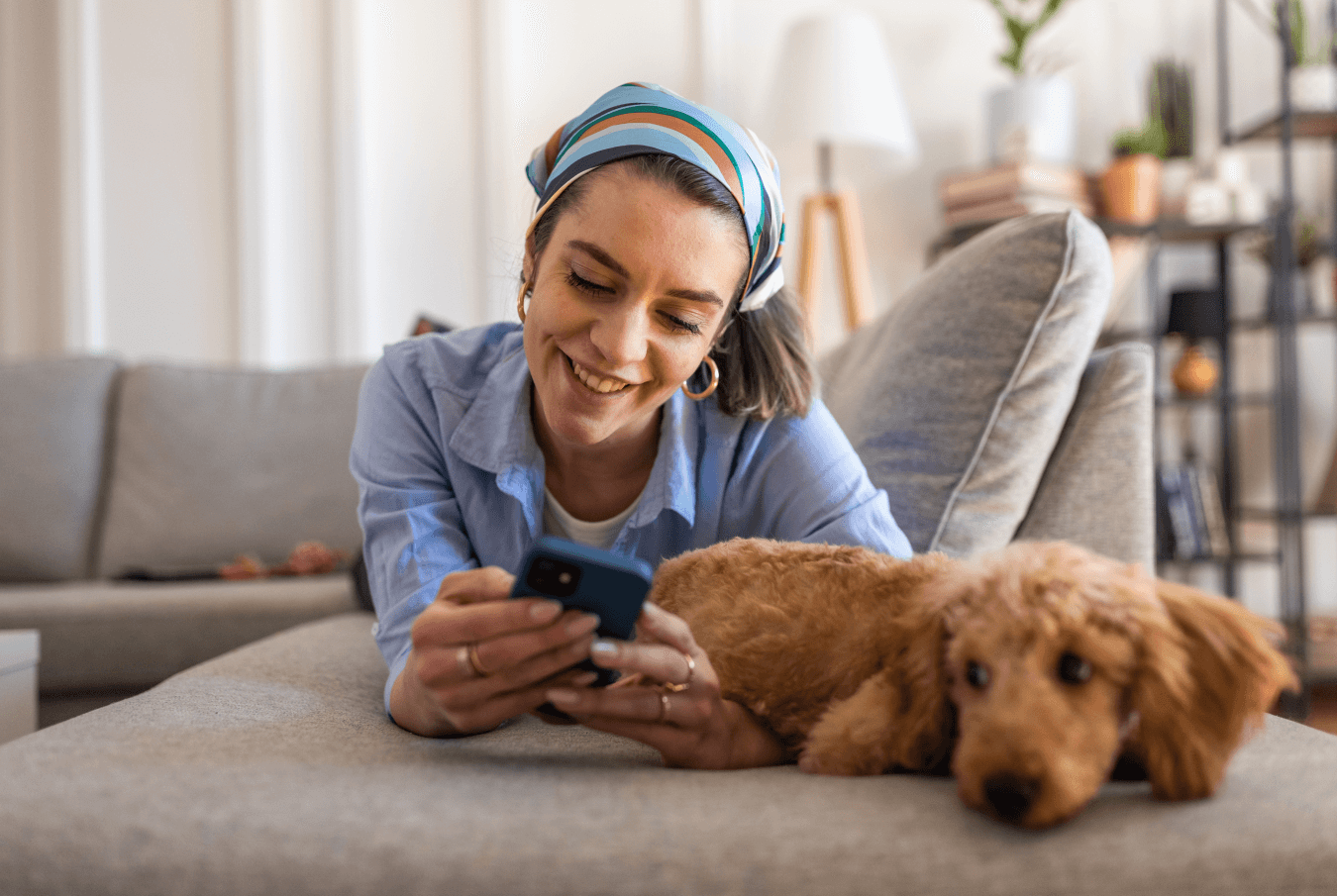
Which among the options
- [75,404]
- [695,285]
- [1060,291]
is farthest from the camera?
[75,404]

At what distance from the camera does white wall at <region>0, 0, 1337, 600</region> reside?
9.60ft

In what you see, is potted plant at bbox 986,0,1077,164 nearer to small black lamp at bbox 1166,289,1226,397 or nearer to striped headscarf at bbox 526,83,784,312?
small black lamp at bbox 1166,289,1226,397

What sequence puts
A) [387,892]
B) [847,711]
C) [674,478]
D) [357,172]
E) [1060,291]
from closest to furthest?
[387,892]
[847,711]
[674,478]
[1060,291]
[357,172]

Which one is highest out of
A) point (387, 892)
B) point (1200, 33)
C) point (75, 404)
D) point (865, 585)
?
point (1200, 33)

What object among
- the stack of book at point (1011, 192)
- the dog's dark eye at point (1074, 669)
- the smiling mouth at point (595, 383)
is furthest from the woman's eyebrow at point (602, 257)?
the stack of book at point (1011, 192)

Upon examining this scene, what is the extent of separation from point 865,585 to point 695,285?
306mm

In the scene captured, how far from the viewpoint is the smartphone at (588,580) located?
A: 0.54 m

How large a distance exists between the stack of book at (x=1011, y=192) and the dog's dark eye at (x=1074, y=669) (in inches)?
87.2

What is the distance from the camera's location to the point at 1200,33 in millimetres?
2977

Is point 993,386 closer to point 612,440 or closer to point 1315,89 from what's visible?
point 612,440

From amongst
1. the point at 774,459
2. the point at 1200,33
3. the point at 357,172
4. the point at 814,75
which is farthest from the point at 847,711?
the point at 1200,33

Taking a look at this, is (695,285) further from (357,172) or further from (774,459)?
(357,172)

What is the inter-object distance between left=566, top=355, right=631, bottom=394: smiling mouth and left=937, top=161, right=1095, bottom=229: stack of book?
1988mm

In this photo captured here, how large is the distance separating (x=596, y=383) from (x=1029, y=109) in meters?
2.36
